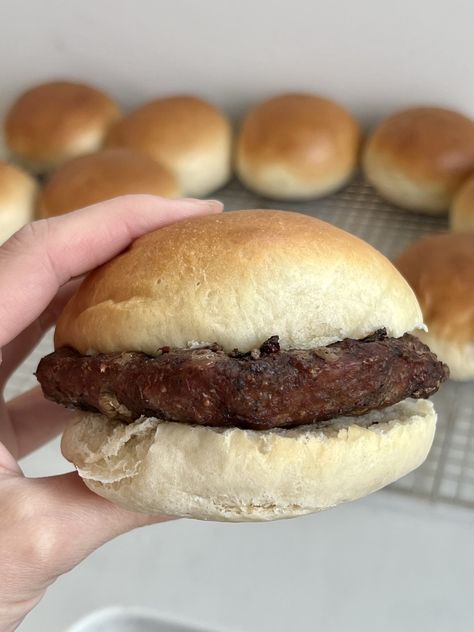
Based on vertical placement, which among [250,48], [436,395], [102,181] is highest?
[250,48]

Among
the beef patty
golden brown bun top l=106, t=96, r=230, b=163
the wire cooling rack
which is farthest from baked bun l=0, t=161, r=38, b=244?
the beef patty

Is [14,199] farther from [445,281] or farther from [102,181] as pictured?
[445,281]

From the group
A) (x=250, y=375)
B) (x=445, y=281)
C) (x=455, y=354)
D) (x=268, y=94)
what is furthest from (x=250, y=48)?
(x=250, y=375)

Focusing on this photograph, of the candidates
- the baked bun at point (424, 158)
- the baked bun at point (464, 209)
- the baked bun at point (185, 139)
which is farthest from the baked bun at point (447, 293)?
the baked bun at point (185, 139)

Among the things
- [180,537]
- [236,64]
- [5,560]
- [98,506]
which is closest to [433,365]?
[98,506]

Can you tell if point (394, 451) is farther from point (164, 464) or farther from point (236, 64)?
point (236, 64)

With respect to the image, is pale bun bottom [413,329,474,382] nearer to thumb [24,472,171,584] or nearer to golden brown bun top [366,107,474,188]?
golden brown bun top [366,107,474,188]
